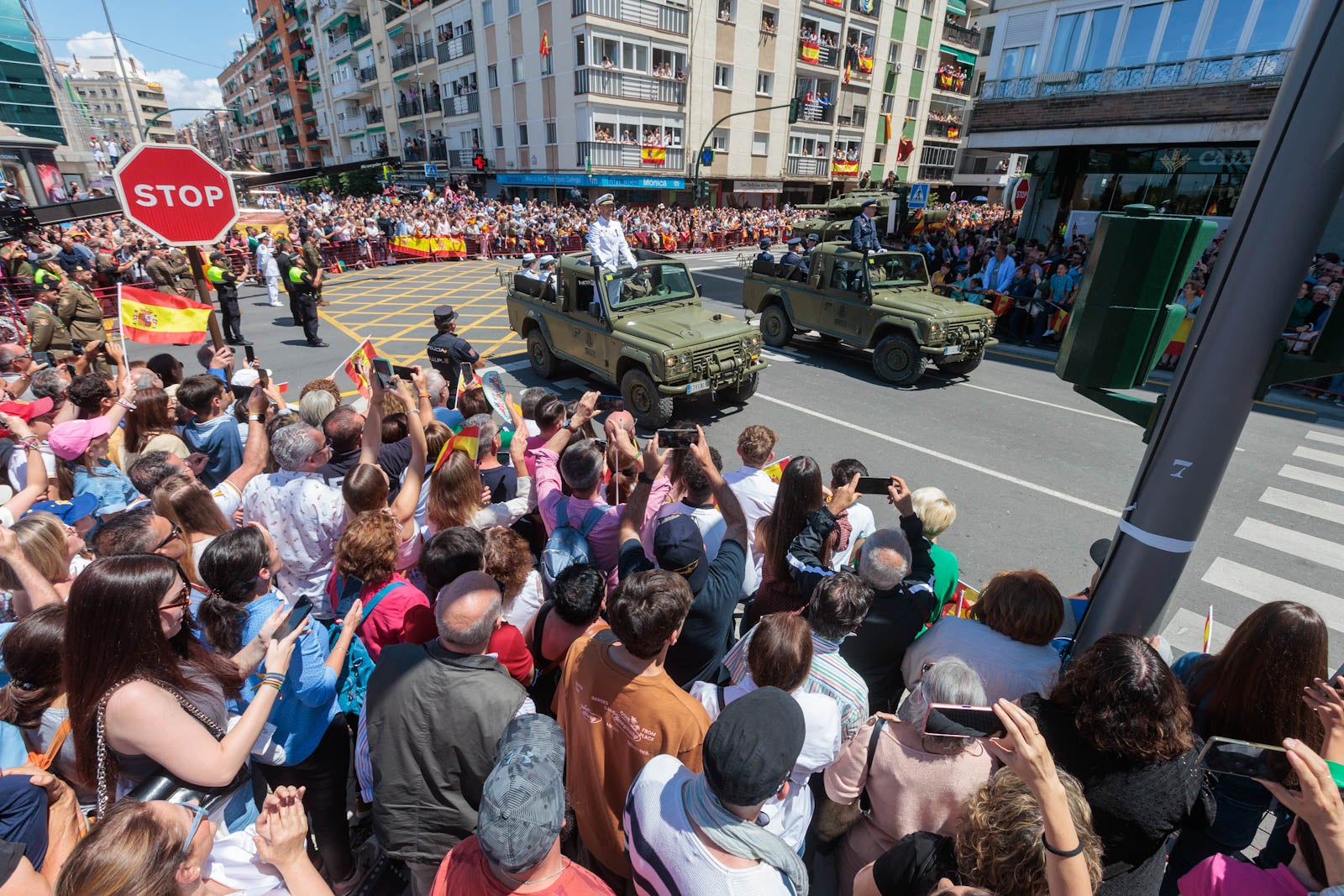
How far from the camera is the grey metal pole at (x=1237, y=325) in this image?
1.88 metres

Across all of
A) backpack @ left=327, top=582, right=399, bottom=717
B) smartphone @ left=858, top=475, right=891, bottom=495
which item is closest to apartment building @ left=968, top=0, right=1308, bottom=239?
smartphone @ left=858, top=475, right=891, bottom=495

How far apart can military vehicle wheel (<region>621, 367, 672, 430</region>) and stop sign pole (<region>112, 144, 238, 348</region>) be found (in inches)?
180

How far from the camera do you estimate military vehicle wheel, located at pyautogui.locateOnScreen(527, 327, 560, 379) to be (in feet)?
33.1

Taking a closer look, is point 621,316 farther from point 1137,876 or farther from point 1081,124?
point 1081,124

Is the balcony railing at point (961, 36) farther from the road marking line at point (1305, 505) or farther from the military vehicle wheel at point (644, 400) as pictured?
the military vehicle wheel at point (644, 400)

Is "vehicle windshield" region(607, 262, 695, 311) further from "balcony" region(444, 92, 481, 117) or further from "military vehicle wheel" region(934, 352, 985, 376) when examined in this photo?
"balcony" region(444, 92, 481, 117)

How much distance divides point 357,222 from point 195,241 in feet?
70.3

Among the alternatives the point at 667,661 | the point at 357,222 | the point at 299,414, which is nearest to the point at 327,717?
the point at 667,661

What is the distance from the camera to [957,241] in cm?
2008

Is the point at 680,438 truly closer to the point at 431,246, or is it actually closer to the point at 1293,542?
the point at 1293,542

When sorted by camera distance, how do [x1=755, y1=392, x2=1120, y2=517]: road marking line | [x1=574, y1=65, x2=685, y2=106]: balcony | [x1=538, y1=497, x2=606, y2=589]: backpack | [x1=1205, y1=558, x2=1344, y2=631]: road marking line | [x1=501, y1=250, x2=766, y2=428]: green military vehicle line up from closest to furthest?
[x1=538, y1=497, x2=606, y2=589]: backpack, [x1=1205, y1=558, x2=1344, y2=631]: road marking line, [x1=755, y1=392, x2=1120, y2=517]: road marking line, [x1=501, y1=250, x2=766, y2=428]: green military vehicle, [x1=574, y1=65, x2=685, y2=106]: balcony

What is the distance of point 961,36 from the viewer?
44.3 m

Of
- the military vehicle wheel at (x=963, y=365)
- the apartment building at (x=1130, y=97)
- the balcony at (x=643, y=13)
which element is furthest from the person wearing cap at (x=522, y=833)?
the balcony at (x=643, y=13)

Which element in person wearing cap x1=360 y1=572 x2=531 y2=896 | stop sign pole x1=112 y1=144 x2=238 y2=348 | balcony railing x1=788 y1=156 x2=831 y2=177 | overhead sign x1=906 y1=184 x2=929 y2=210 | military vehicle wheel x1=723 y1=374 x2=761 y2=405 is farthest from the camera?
balcony railing x1=788 y1=156 x2=831 y2=177
